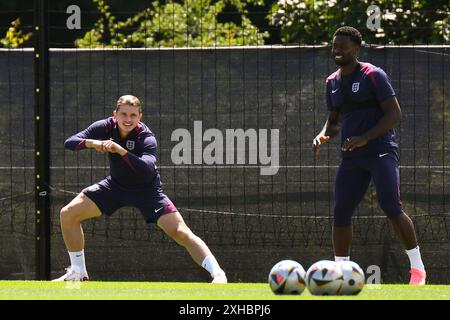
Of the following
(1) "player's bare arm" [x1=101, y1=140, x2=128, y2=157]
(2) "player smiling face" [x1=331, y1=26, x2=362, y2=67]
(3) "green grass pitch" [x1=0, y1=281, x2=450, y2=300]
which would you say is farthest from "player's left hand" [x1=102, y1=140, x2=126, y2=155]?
(2) "player smiling face" [x1=331, y1=26, x2=362, y2=67]

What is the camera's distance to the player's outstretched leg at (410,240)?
887cm

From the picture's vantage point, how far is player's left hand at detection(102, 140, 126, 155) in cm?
905

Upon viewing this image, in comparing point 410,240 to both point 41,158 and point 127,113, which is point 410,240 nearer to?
point 127,113

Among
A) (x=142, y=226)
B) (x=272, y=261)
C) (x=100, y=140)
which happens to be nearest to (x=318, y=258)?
(x=272, y=261)

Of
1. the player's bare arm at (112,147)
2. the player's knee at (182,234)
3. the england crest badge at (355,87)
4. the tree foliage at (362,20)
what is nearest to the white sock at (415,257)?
the england crest badge at (355,87)

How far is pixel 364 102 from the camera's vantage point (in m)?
9.03

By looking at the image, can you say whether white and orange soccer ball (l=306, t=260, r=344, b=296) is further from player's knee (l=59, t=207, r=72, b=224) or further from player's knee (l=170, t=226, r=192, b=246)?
player's knee (l=59, t=207, r=72, b=224)

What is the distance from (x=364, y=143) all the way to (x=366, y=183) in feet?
1.51

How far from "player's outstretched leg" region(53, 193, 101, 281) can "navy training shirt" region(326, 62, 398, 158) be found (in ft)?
7.01

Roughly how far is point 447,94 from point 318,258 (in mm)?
1917

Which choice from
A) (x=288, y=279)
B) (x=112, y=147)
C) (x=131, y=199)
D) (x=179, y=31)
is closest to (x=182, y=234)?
(x=131, y=199)

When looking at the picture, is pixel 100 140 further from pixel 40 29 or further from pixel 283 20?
pixel 283 20

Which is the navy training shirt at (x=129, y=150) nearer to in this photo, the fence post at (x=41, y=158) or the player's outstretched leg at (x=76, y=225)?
the player's outstretched leg at (x=76, y=225)
